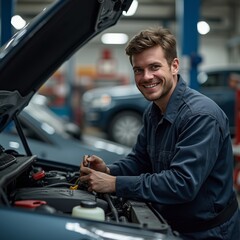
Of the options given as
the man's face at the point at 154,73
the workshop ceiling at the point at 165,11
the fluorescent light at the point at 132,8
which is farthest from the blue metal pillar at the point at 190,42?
the workshop ceiling at the point at 165,11

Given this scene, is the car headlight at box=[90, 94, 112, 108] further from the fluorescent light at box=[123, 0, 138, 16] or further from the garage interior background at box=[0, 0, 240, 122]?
the garage interior background at box=[0, 0, 240, 122]

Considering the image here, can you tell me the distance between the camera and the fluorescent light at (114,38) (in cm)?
2076

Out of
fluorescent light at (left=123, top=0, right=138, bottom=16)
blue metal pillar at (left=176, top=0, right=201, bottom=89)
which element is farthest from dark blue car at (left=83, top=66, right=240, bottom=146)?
blue metal pillar at (left=176, top=0, right=201, bottom=89)

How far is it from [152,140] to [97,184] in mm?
432

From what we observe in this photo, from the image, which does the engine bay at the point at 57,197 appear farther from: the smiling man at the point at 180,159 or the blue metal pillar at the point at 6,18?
the blue metal pillar at the point at 6,18

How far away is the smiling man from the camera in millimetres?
2248

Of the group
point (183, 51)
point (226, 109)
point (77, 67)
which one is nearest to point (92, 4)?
point (183, 51)

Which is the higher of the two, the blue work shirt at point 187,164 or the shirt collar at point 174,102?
the shirt collar at point 174,102

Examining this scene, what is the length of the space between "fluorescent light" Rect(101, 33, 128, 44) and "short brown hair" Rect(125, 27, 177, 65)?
18.3 m

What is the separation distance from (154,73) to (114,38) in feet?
63.0

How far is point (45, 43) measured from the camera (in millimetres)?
2359

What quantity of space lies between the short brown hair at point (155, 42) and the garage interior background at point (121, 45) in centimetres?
413

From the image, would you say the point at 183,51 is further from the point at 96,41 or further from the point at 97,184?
the point at 96,41

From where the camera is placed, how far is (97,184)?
2348 millimetres
